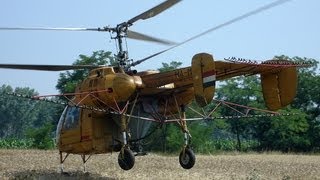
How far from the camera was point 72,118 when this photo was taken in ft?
60.7

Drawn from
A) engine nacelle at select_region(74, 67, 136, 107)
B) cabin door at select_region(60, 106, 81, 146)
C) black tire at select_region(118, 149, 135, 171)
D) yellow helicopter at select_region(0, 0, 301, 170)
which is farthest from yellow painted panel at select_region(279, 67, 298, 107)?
cabin door at select_region(60, 106, 81, 146)

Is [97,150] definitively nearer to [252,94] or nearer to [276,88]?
[276,88]

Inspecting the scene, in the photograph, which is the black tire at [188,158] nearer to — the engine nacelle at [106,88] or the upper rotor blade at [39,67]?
the engine nacelle at [106,88]

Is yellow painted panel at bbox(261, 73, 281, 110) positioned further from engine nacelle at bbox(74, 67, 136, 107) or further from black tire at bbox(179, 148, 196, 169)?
engine nacelle at bbox(74, 67, 136, 107)

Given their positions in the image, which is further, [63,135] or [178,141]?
[178,141]

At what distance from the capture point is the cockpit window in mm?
18234

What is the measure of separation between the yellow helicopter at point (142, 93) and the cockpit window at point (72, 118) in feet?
1.15

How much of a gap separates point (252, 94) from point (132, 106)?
5502 centimetres

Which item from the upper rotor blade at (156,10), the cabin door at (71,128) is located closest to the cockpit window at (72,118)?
the cabin door at (71,128)

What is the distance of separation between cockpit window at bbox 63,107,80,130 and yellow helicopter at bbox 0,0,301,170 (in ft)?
1.15

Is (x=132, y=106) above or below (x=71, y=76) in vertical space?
below

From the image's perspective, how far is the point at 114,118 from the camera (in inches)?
664

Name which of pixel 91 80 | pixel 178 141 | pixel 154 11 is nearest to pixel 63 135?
pixel 91 80

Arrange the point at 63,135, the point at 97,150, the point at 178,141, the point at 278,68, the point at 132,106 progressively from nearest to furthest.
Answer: the point at 278,68 < the point at 132,106 < the point at 97,150 < the point at 63,135 < the point at 178,141
